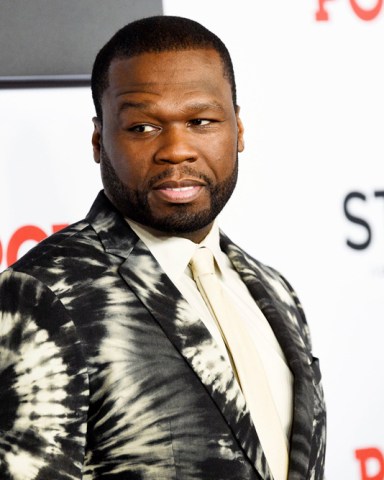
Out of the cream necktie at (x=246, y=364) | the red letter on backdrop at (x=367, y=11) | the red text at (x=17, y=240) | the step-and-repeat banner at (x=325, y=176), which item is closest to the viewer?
the cream necktie at (x=246, y=364)

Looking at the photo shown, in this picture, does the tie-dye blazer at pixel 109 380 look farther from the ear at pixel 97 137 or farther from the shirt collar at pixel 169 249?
the ear at pixel 97 137

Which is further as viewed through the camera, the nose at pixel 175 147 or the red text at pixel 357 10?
the red text at pixel 357 10

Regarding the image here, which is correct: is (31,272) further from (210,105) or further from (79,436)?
(210,105)

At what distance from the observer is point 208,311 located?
1.18m

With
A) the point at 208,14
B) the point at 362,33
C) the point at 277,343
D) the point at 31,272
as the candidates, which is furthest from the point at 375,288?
the point at 31,272

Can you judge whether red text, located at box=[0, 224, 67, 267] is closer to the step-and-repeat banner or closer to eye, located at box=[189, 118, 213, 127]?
the step-and-repeat banner

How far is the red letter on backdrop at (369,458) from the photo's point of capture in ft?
6.79

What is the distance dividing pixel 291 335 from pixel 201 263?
0.17 metres

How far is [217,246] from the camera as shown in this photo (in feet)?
4.22

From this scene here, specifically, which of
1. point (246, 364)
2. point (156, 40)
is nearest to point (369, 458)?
point (246, 364)

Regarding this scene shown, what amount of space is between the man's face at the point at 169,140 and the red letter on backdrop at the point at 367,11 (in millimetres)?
1006

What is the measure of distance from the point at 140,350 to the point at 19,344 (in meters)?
0.13

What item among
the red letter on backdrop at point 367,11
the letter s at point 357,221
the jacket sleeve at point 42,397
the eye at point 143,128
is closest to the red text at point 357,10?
the red letter on backdrop at point 367,11

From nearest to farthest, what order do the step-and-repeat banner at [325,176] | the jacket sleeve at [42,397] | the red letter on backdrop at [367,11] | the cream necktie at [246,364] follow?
A: the jacket sleeve at [42,397] < the cream necktie at [246,364] < the step-and-repeat banner at [325,176] < the red letter on backdrop at [367,11]
